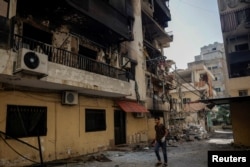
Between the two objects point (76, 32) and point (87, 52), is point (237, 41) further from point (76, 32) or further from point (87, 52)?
point (76, 32)

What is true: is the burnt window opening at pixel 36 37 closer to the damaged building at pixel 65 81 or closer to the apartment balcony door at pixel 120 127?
the damaged building at pixel 65 81

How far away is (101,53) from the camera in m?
14.5

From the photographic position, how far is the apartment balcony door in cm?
1500

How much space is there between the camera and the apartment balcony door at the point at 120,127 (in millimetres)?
15000

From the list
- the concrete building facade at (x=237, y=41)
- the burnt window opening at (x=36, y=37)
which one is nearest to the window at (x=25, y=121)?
the burnt window opening at (x=36, y=37)

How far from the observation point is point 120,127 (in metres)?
15.4

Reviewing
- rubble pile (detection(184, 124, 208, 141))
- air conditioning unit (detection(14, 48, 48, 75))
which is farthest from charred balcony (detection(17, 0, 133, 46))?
rubble pile (detection(184, 124, 208, 141))

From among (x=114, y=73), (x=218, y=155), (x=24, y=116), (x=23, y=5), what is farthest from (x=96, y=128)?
(x=218, y=155)

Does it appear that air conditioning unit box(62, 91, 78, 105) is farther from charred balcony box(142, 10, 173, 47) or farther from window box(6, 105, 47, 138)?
charred balcony box(142, 10, 173, 47)

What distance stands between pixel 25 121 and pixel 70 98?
235cm

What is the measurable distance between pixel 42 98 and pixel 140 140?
30.6 feet

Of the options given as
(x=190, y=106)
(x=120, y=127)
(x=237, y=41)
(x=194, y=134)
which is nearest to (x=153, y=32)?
(x=237, y=41)

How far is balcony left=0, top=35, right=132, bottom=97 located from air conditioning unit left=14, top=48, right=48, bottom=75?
290 millimetres

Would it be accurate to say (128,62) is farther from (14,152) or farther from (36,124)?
(14,152)
